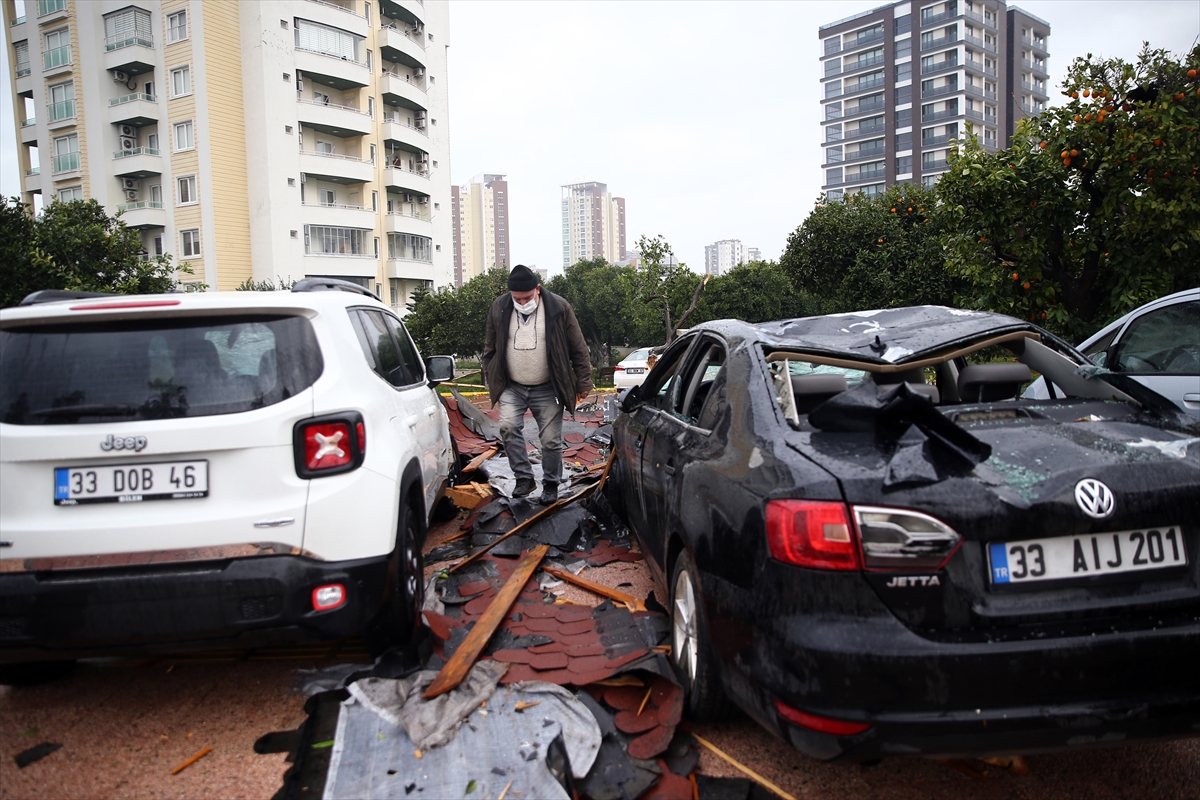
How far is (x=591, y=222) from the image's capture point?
15588 centimetres

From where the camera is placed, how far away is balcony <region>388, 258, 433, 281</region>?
5253cm

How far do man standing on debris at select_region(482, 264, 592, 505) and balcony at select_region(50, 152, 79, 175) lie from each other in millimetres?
53067

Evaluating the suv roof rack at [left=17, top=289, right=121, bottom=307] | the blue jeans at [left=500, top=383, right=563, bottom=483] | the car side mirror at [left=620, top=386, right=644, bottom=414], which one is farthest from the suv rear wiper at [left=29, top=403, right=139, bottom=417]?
the blue jeans at [left=500, top=383, right=563, bottom=483]

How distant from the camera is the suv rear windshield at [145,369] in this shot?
2895 millimetres

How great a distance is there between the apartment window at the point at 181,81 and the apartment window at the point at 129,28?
8.08 ft

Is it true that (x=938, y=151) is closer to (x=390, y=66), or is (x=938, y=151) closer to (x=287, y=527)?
(x=390, y=66)

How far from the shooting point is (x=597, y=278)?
191ft

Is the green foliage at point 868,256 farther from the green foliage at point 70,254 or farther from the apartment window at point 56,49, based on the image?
the apartment window at point 56,49

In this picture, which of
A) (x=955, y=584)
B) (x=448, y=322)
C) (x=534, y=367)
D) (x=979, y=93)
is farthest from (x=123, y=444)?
(x=979, y=93)

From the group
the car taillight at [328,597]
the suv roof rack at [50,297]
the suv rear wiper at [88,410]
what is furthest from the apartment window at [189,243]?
the car taillight at [328,597]

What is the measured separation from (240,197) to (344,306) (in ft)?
158

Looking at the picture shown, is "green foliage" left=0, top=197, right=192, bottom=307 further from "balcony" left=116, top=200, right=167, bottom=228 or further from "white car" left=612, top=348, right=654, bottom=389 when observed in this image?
"balcony" left=116, top=200, right=167, bottom=228

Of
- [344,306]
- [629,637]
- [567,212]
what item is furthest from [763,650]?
[567,212]

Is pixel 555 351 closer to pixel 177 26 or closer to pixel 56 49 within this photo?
pixel 177 26
